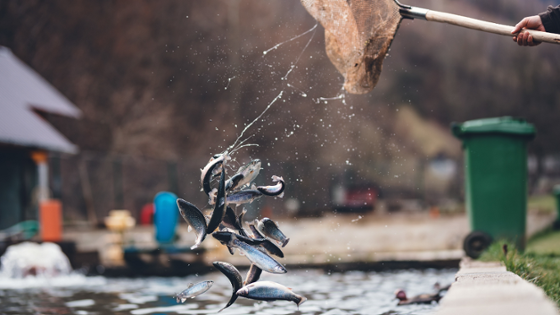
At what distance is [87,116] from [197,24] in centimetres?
979

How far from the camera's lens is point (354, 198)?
29.0 metres

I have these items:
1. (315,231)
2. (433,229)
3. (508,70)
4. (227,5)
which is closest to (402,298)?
(433,229)

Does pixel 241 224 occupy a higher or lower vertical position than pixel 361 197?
lower

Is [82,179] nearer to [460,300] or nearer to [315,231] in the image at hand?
[315,231]

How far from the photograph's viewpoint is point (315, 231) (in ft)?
Answer: 68.5

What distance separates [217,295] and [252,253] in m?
3.34

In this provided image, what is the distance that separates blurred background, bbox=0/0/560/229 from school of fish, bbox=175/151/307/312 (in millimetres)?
19148

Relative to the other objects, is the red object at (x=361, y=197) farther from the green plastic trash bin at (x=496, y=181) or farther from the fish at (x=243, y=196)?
the fish at (x=243, y=196)

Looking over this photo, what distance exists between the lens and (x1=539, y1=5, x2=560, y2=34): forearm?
589 centimetres

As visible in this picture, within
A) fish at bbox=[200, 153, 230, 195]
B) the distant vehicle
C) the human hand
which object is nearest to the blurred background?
the distant vehicle

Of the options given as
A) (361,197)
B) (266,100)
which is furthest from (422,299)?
(266,100)

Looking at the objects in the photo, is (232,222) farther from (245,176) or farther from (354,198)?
(354,198)

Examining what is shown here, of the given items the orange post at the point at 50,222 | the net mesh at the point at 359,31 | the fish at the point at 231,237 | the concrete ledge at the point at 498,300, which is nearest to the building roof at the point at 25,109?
the orange post at the point at 50,222

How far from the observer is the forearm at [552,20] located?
5.89 m
